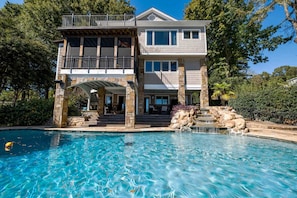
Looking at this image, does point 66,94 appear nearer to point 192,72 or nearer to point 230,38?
point 192,72

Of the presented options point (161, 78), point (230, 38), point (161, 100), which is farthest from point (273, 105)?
point (230, 38)

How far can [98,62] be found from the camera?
10773 millimetres

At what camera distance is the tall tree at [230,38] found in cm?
1727

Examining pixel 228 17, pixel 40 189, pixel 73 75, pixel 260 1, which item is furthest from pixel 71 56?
pixel 228 17

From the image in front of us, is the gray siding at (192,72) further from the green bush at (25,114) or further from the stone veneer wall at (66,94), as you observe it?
the green bush at (25,114)

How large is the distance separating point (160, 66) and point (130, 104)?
6546 mm

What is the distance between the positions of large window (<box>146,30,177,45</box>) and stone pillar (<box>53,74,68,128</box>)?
28.5ft

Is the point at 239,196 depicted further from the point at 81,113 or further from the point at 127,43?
the point at 81,113

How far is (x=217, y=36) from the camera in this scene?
749 inches

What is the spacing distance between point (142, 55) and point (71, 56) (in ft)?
21.1

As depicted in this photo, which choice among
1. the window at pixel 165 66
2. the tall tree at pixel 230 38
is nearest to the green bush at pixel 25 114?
the window at pixel 165 66

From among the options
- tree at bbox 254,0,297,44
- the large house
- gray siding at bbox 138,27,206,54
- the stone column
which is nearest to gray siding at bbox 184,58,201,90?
the large house

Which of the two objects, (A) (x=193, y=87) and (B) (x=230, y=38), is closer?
(A) (x=193, y=87)

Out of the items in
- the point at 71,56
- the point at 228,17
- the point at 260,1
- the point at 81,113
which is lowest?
the point at 81,113
